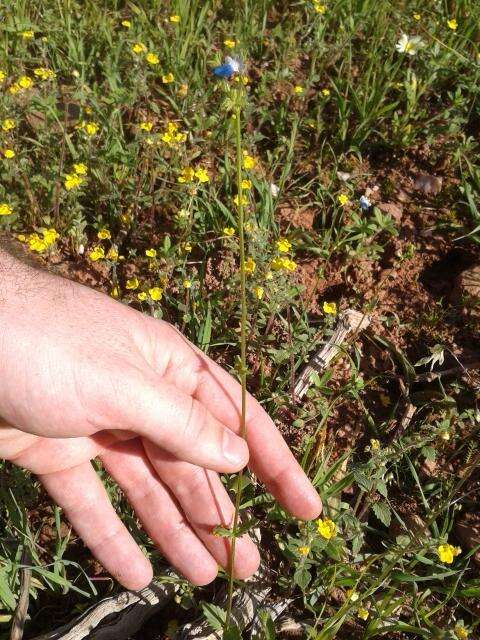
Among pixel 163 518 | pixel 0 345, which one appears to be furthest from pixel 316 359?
pixel 0 345

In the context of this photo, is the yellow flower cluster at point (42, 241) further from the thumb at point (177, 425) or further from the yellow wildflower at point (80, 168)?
the thumb at point (177, 425)

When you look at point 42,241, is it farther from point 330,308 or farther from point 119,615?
point 119,615

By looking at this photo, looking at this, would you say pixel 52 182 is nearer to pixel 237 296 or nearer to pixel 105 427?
pixel 237 296

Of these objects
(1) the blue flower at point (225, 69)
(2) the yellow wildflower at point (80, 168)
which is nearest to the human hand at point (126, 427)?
(2) the yellow wildflower at point (80, 168)

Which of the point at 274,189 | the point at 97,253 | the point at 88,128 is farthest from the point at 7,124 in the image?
the point at 274,189

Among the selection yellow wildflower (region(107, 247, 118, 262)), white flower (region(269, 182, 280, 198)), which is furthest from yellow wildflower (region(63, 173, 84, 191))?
white flower (region(269, 182, 280, 198))

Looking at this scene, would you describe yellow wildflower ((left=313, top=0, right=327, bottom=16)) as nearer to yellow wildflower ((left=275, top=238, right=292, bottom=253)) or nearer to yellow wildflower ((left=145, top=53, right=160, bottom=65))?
yellow wildflower ((left=145, top=53, right=160, bottom=65))
